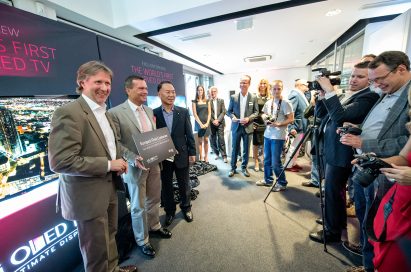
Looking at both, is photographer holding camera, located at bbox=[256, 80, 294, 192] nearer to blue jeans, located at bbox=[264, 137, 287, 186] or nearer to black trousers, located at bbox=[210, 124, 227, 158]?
blue jeans, located at bbox=[264, 137, 287, 186]

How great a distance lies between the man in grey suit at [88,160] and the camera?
1015 mm

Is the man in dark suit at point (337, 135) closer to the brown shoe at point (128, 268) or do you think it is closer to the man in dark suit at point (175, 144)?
the man in dark suit at point (175, 144)

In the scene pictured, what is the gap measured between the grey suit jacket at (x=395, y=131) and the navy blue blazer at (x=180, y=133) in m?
1.66

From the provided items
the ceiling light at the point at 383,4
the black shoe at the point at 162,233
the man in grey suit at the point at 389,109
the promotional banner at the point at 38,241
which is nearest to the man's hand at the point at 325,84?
the man in grey suit at the point at 389,109

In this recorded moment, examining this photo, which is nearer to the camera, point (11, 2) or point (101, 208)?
point (101, 208)

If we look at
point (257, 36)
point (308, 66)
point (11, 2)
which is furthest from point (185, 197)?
point (308, 66)

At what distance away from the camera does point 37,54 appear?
1.49 metres

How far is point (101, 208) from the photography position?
1177 millimetres

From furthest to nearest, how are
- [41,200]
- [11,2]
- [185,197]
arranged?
[185,197]
[11,2]
[41,200]

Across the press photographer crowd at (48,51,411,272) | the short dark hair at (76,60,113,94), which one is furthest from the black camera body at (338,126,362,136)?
the short dark hair at (76,60,113,94)

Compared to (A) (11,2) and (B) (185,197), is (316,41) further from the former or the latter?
(A) (11,2)

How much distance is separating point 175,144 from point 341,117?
1611 millimetres

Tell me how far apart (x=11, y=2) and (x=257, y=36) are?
13.4ft

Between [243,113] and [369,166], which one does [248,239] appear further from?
[243,113]
